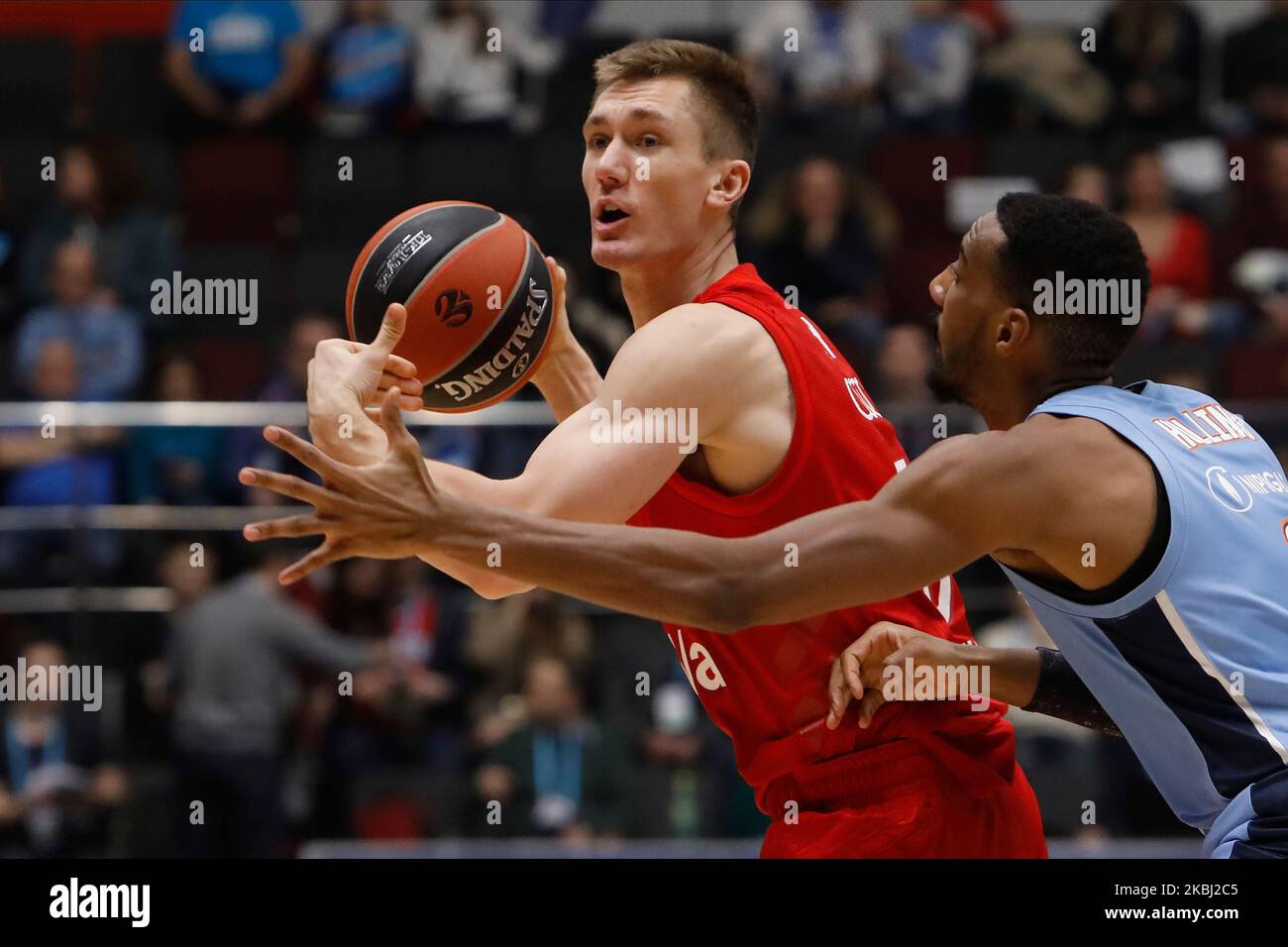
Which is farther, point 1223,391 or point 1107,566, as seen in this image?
point 1223,391

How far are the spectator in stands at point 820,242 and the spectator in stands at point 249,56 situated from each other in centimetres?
260

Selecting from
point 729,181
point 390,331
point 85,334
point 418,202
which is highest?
point 418,202

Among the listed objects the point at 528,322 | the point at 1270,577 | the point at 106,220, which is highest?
the point at 106,220

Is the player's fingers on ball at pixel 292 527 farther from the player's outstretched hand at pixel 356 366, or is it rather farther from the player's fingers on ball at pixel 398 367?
the player's fingers on ball at pixel 398 367

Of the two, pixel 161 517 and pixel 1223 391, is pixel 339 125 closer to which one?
pixel 161 517

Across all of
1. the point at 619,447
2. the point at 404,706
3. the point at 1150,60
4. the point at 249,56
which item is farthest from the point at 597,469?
the point at 249,56

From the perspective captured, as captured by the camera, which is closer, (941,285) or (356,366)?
(356,366)

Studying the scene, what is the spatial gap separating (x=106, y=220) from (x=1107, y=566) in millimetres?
6352

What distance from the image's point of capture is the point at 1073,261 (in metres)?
3.09

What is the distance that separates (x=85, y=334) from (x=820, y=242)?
3143 millimetres

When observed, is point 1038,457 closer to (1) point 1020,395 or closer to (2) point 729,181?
(1) point 1020,395

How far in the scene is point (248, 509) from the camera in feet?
22.7

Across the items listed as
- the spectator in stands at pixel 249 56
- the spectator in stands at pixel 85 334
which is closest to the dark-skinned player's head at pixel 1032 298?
the spectator in stands at pixel 85 334
